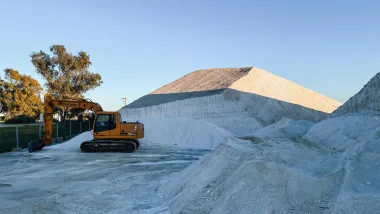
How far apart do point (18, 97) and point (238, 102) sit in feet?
98.1

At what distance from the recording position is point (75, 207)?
7156 mm

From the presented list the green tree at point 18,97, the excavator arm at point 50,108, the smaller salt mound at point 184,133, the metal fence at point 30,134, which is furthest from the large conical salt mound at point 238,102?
the green tree at point 18,97

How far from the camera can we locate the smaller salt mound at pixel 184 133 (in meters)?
20.5

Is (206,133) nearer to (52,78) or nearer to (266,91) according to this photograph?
(266,91)

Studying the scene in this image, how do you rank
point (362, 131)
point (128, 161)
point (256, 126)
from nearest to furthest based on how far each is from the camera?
point (362, 131) < point (128, 161) < point (256, 126)

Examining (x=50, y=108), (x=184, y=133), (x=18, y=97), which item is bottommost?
(x=184, y=133)

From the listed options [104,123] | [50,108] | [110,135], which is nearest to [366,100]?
[110,135]

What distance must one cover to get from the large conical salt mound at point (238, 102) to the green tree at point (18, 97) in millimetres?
15996

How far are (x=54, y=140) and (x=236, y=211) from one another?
1987 centimetres

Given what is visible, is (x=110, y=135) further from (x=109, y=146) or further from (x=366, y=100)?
(x=366, y=100)

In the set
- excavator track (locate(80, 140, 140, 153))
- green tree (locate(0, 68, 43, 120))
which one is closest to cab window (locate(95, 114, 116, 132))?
excavator track (locate(80, 140, 140, 153))

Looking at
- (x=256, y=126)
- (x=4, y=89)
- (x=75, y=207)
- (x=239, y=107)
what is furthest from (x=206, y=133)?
(x=4, y=89)

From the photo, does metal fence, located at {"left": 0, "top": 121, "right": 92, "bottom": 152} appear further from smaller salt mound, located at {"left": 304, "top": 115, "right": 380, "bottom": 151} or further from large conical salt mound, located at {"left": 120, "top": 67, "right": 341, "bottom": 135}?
smaller salt mound, located at {"left": 304, "top": 115, "right": 380, "bottom": 151}

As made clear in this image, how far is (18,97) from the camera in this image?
42.3 metres
